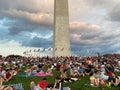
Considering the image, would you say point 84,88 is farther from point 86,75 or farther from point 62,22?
point 62,22

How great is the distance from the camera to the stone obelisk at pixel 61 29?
62884 millimetres

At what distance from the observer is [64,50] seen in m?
63.0

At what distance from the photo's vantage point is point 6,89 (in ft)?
51.1

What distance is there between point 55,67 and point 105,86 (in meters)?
14.7

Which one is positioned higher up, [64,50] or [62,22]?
[62,22]

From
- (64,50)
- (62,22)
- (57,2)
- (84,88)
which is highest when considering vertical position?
(57,2)

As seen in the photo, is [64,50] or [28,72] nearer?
[28,72]

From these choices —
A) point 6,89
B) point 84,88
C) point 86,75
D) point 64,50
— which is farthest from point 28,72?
point 64,50

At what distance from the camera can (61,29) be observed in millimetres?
63625

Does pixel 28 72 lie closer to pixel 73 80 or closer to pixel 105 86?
pixel 73 80

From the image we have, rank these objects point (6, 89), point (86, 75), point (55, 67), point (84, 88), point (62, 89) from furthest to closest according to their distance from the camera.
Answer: point (55, 67) → point (86, 75) → point (84, 88) → point (62, 89) → point (6, 89)

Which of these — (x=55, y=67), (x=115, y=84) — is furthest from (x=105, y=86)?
(x=55, y=67)

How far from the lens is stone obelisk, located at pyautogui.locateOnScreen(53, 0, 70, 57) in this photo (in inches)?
2476

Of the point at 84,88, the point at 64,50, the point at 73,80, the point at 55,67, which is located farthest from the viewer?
the point at 64,50
